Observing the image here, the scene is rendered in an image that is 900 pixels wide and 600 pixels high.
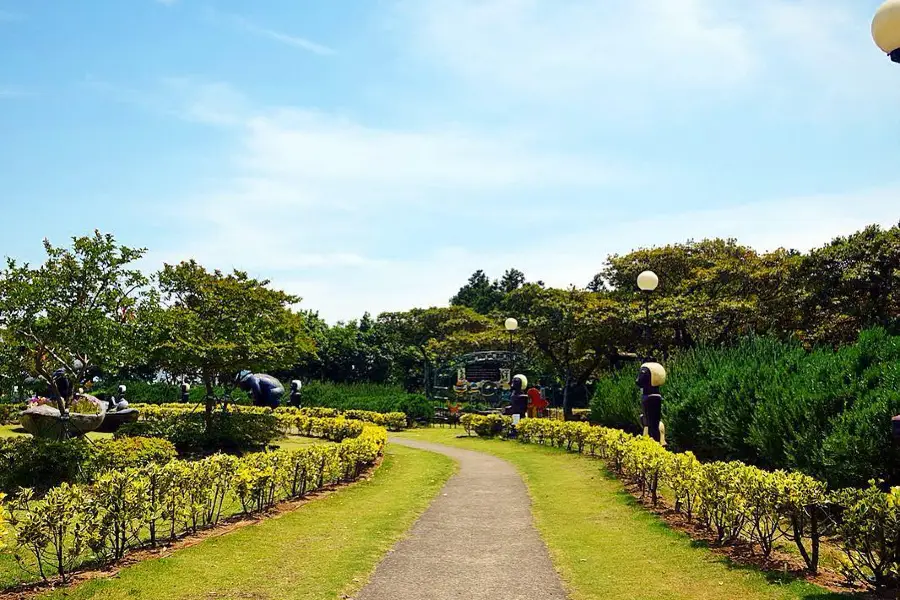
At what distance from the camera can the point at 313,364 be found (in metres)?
41.5

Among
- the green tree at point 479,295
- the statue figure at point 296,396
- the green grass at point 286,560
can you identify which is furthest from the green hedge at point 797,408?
the green tree at point 479,295

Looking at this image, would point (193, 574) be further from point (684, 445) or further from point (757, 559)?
point (684, 445)

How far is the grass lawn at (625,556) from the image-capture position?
5.94m

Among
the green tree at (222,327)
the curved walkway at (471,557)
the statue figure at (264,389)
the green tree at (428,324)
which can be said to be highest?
the green tree at (428,324)

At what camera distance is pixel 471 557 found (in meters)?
A: 7.37

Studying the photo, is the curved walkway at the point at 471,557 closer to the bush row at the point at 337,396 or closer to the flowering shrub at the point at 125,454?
the flowering shrub at the point at 125,454

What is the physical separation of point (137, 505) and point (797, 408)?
8367mm

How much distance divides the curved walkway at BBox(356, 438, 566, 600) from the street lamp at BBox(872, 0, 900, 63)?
209 inches

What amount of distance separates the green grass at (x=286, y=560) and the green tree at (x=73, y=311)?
5274 mm

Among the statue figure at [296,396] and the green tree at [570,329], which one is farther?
the statue figure at [296,396]

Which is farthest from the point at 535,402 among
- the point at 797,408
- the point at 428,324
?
the point at 428,324

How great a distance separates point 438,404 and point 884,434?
78.4 ft

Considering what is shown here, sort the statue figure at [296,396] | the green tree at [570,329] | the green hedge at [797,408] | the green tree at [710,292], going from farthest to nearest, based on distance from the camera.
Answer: the statue figure at [296,396]
the green tree at [570,329]
the green tree at [710,292]
the green hedge at [797,408]

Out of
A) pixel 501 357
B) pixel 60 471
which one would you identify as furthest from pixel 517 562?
pixel 501 357
